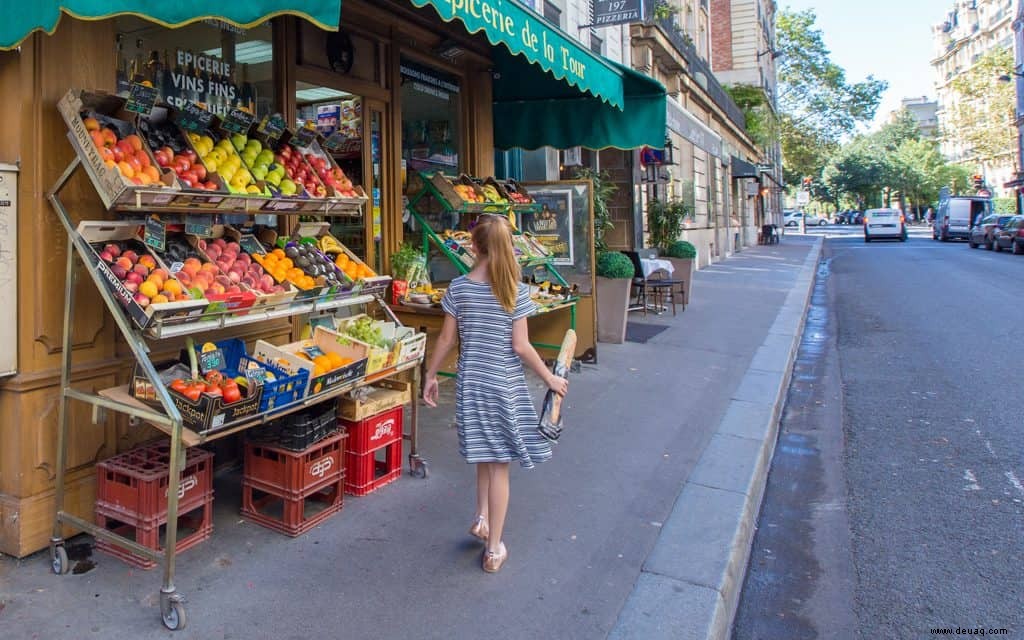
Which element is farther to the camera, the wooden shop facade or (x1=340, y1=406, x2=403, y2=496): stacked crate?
(x1=340, y1=406, x2=403, y2=496): stacked crate

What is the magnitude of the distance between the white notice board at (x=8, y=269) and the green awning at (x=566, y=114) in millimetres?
5408

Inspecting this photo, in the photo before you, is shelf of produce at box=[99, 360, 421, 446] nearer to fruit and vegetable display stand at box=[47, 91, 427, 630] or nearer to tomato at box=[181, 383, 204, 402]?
fruit and vegetable display stand at box=[47, 91, 427, 630]

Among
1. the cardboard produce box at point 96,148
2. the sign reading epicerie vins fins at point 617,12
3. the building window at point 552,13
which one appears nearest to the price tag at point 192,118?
the cardboard produce box at point 96,148

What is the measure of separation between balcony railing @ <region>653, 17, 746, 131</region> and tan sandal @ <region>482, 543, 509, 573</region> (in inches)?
600

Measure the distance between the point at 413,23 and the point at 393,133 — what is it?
1.03 meters

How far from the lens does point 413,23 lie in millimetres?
6684

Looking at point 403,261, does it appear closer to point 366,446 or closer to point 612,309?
point 366,446

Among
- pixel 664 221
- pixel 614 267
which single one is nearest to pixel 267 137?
pixel 614 267

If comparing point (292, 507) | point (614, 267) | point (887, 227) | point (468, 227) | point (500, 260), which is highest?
point (887, 227)

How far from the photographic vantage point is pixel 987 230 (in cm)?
3192

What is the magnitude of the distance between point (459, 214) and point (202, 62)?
10.9 ft

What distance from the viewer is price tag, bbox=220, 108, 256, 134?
13.2 ft

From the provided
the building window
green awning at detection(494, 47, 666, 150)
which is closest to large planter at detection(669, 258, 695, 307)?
the building window

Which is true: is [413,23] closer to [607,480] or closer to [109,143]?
[109,143]
